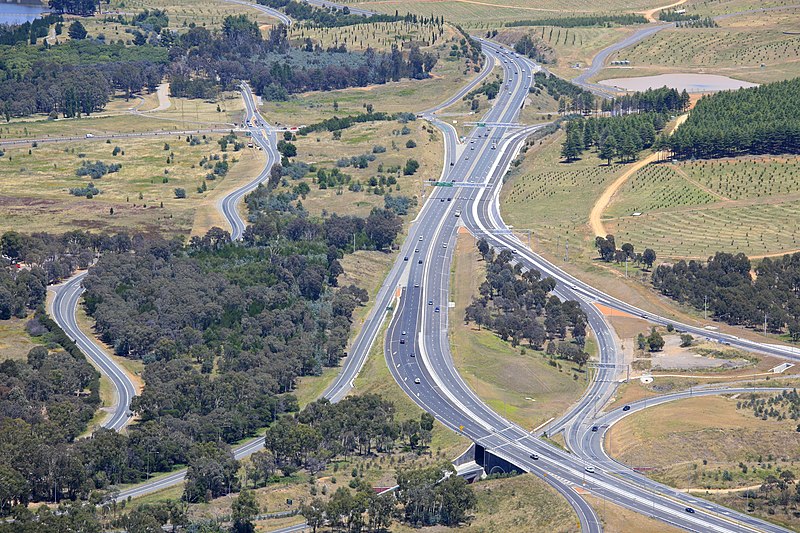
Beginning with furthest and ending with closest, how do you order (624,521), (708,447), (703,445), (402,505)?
(703,445)
(708,447)
(402,505)
(624,521)

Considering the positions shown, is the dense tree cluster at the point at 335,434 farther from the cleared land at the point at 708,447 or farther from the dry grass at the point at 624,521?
the dry grass at the point at 624,521

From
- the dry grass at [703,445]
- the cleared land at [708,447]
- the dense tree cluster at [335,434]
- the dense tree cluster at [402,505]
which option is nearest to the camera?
the dense tree cluster at [402,505]

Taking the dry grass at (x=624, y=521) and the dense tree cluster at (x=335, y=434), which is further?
the dense tree cluster at (x=335, y=434)

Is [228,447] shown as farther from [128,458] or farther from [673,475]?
[673,475]

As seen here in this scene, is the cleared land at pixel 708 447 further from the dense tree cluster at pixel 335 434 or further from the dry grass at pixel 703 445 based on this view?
the dense tree cluster at pixel 335 434

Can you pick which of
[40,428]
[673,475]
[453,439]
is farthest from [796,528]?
[40,428]

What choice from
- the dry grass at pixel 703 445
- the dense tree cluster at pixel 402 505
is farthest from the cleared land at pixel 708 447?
the dense tree cluster at pixel 402 505

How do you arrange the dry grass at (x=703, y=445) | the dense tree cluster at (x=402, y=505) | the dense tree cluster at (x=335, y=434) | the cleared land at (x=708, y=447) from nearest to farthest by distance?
the dense tree cluster at (x=402, y=505), the cleared land at (x=708, y=447), the dry grass at (x=703, y=445), the dense tree cluster at (x=335, y=434)

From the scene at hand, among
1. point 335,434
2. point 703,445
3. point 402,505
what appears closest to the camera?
point 402,505

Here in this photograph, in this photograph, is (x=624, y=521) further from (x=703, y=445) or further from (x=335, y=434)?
(x=335, y=434)

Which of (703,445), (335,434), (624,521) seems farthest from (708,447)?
(335,434)

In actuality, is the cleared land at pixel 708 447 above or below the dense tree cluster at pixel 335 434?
above
